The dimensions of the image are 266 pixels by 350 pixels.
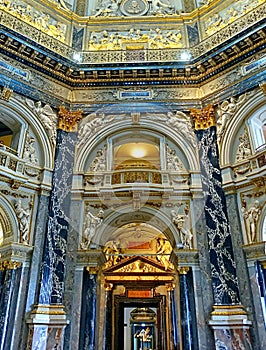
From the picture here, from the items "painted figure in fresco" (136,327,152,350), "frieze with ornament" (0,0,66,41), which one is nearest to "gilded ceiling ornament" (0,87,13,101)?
"frieze with ornament" (0,0,66,41)

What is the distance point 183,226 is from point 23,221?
15.9ft

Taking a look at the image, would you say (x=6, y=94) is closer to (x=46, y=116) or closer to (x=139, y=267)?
(x=46, y=116)

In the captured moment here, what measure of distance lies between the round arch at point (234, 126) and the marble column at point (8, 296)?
705 centimetres

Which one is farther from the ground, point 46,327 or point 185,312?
point 185,312

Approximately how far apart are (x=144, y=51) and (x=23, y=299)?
958 centimetres

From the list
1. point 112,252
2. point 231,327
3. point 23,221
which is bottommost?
point 231,327

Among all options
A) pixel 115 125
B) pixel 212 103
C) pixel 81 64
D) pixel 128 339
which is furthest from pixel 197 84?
pixel 128 339

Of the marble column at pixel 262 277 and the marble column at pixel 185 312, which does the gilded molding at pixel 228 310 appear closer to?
the marble column at pixel 262 277

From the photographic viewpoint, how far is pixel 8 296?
8.86m

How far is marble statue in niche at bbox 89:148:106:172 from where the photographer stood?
37.5ft

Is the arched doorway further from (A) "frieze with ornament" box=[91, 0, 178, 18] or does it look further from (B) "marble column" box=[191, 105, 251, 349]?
(A) "frieze with ornament" box=[91, 0, 178, 18]

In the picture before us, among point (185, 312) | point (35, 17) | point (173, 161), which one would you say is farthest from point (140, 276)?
point (35, 17)

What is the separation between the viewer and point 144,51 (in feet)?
42.0

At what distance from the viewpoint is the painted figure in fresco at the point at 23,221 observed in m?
9.67
